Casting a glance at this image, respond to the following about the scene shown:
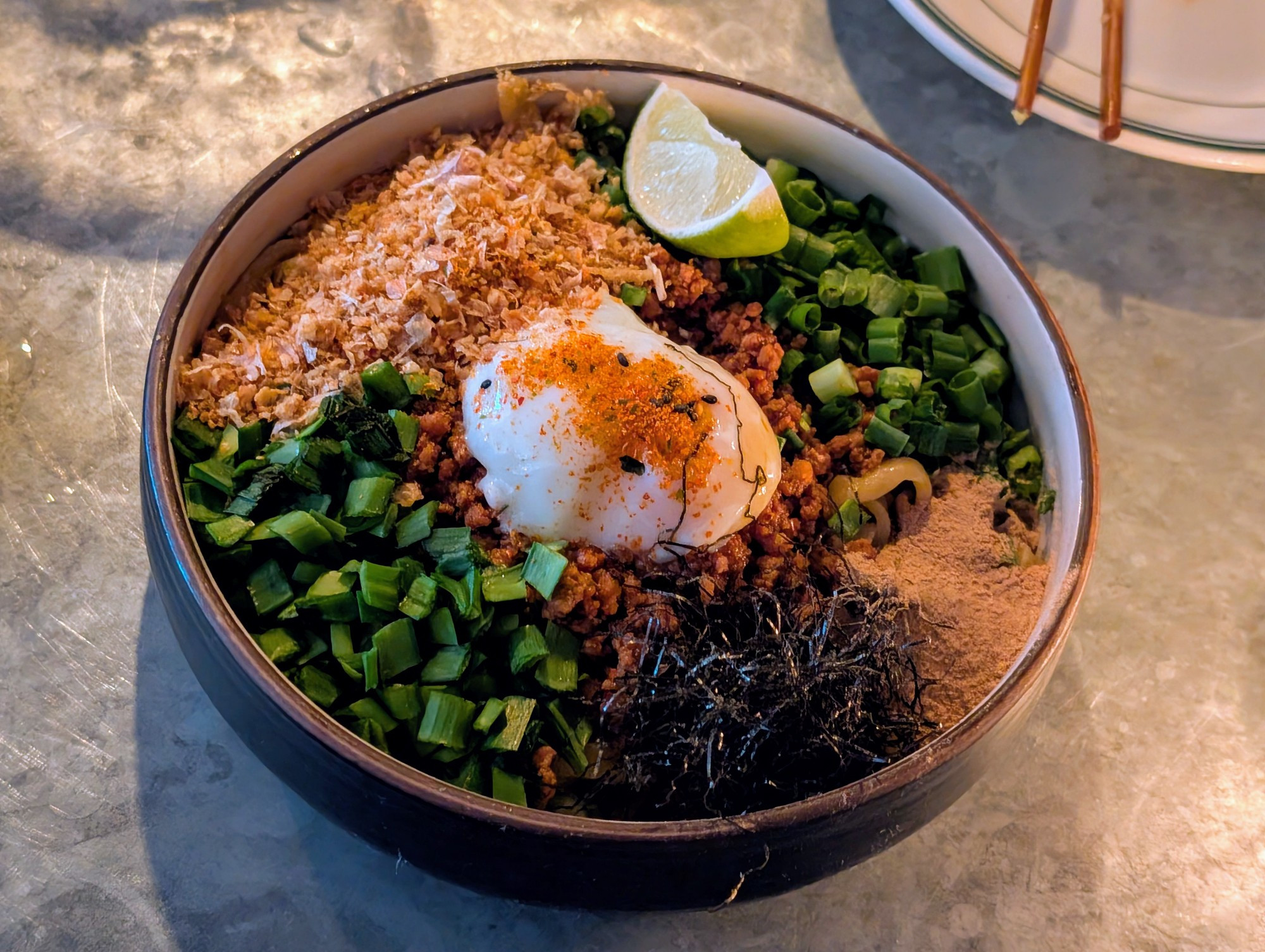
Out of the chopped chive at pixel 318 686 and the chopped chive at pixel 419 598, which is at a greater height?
the chopped chive at pixel 419 598

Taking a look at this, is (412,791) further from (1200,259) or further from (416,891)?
(1200,259)

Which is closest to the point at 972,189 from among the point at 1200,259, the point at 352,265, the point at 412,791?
the point at 1200,259

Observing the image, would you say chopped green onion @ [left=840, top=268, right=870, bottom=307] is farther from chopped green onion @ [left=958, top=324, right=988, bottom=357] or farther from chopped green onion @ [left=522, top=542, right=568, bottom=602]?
chopped green onion @ [left=522, top=542, right=568, bottom=602]

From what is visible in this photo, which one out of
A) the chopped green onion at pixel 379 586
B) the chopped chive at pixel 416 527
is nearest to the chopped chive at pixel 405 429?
the chopped chive at pixel 416 527

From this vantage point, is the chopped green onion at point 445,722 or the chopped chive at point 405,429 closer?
the chopped green onion at point 445,722

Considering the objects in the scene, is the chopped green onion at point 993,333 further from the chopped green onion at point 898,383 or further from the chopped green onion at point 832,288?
the chopped green onion at point 832,288

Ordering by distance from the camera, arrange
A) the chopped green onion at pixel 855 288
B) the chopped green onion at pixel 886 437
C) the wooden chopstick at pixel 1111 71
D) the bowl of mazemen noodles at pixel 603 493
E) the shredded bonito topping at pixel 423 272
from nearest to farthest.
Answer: the bowl of mazemen noodles at pixel 603 493
the shredded bonito topping at pixel 423 272
the chopped green onion at pixel 886 437
the chopped green onion at pixel 855 288
the wooden chopstick at pixel 1111 71

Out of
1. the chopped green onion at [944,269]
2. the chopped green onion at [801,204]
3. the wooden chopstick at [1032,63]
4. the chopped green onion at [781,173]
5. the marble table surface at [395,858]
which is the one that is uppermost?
the wooden chopstick at [1032,63]

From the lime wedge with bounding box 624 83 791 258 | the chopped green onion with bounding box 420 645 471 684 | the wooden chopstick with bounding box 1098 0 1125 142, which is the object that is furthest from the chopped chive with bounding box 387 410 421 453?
the wooden chopstick with bounding box 1098 0 1125 142
